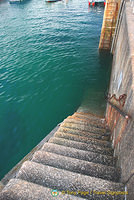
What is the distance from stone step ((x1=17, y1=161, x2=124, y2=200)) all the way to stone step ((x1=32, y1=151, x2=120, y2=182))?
28cm

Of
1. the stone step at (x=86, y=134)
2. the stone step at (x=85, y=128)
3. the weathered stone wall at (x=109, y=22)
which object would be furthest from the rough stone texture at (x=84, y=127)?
the weathered stone wall at (x=109, y=22)

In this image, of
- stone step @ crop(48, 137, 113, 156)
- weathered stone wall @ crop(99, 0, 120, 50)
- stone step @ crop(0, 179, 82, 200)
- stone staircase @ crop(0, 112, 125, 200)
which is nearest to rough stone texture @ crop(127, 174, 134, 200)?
stone staircase @ crop(0, 112, 125, 200)

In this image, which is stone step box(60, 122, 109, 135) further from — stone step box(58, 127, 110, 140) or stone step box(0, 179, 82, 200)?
stone step box(0, 179, 82, 200)

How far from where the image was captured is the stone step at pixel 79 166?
278 centimetres

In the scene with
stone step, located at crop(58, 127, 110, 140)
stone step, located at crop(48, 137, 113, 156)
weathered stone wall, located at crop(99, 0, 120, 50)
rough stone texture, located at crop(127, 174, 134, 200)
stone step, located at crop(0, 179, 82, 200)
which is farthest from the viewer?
weathered stone wall, located at crop(99, 0, 120, 50)

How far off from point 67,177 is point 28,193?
0.78 metres

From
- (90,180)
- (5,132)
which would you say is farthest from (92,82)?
(90,180)

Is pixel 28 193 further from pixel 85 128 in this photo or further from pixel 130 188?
pixel 85 128

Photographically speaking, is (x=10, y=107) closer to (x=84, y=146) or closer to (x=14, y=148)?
(x=14, y=148)

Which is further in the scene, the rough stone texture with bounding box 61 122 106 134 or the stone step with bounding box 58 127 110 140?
the rough stone texture with bounding box 61 122 106 134

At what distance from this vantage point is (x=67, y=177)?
2.62 meters

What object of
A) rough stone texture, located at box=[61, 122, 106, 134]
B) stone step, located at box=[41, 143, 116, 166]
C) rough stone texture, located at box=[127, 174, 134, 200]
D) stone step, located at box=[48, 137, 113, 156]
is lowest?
rough stone texture, located at box=[61, 122, 106, 134]

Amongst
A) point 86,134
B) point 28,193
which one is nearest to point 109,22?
point 86,134

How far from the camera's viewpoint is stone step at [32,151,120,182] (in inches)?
110
